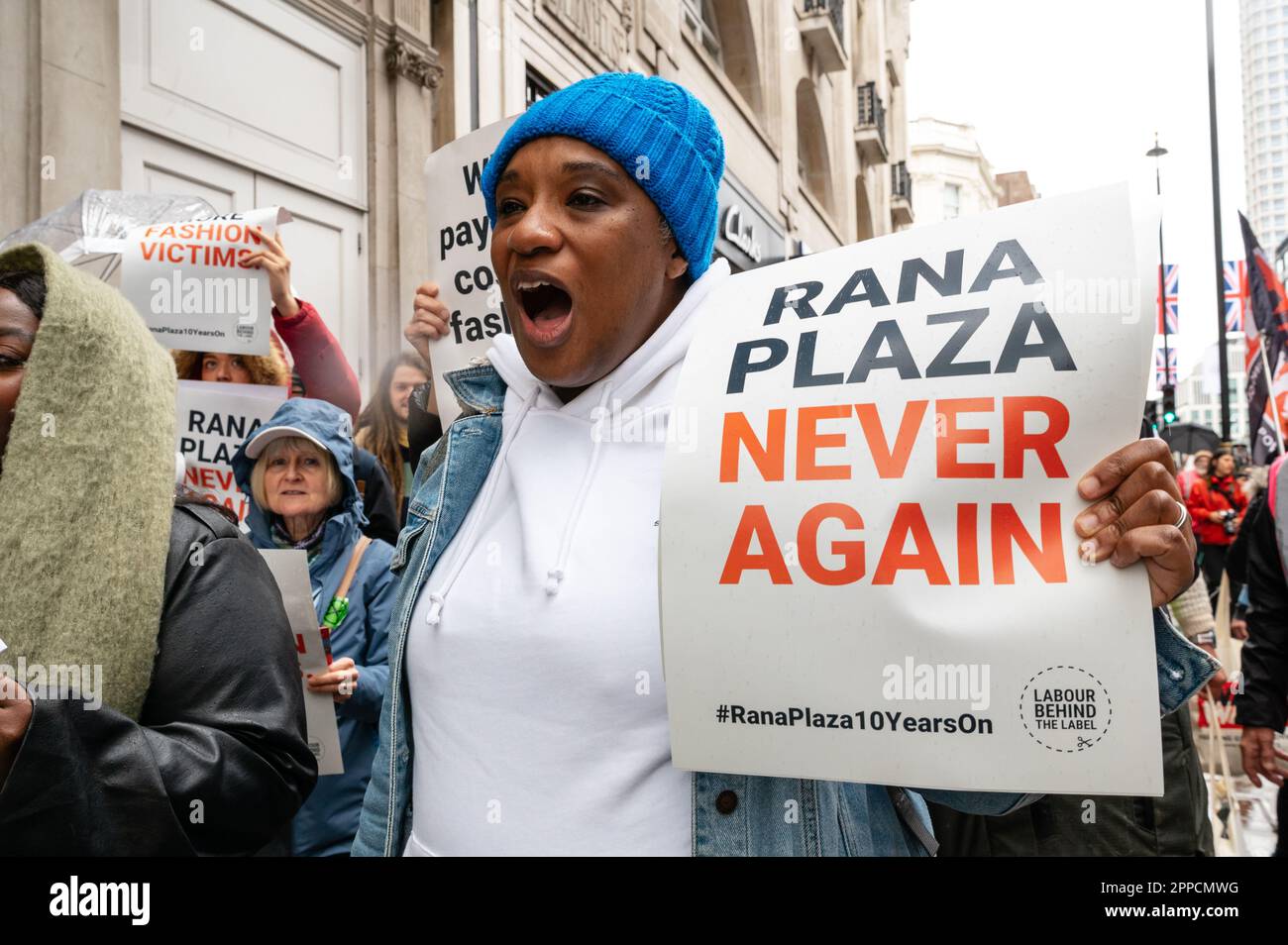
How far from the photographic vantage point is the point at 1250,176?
10.8 metres

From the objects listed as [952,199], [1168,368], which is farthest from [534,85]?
[952,199]

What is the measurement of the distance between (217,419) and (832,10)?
15.9 metres

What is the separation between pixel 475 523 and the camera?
67.5 inches

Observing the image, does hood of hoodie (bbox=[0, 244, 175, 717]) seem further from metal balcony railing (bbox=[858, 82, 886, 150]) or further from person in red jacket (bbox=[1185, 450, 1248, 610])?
metal balcony railing (bbox=[858, 82, 886, 150])

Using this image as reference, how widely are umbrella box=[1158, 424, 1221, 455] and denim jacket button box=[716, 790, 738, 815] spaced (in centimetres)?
1231

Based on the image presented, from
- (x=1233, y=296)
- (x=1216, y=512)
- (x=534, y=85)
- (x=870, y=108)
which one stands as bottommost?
(x=1216, y=512)

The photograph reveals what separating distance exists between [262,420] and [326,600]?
863 mm

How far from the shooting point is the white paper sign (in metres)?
2.60

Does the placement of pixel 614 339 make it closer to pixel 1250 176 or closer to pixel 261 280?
pixel 261 280

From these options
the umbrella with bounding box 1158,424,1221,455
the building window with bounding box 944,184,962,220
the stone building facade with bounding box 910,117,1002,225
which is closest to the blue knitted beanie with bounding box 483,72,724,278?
the umbrella with bounding box 1158,424,1221,455

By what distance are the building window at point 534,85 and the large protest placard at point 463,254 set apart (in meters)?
6.46

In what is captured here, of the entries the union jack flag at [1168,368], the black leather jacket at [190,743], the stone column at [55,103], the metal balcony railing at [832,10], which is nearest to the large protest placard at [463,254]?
the black leather jacket at [190,743]

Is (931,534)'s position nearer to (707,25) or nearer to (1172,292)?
(1172,292)
